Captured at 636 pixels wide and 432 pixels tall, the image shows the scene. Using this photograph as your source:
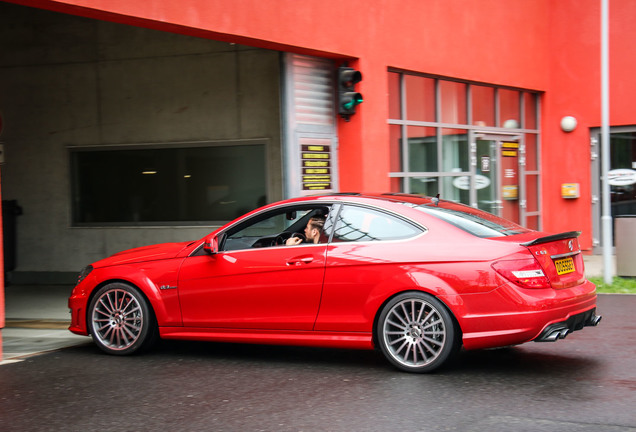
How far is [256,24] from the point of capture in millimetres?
10461

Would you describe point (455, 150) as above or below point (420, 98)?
below

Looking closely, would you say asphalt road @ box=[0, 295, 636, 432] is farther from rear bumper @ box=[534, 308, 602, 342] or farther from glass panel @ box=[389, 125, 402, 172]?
glass panel @ box=[389, 125, 402, 172]

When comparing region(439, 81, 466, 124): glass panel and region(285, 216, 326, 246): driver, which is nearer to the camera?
region(285, 216, 326, 246): driver

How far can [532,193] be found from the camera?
17.1 m

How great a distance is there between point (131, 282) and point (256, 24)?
15.0ft

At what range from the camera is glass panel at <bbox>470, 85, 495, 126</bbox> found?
1518 centimetres

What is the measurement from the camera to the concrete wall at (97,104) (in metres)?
13.0

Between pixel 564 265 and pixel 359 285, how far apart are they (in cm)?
167

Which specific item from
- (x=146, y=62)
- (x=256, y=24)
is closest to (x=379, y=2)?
(x=256, y=24)

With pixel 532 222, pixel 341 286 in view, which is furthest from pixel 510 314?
pixel 532 222

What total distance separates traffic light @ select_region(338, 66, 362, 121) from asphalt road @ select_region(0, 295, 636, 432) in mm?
5089

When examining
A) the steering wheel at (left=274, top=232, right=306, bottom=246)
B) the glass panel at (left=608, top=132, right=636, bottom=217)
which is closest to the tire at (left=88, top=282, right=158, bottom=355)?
the steering wheel at (left=274, top=232, right=306, bottom=246)

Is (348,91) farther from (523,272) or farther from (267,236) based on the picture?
(523,272)

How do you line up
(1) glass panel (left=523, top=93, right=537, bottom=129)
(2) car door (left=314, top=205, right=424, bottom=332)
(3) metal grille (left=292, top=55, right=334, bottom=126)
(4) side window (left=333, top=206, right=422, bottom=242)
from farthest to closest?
(1) glass panel (left=523, top=93, right=537, bottom=129) < (3) metal grille (left=292, top=55, right=334, bottom=126) < (4) side window (left=333, top=206, right=422, bottom=242) < (2) car door (left=314, top=205, right=424, bottom=332)
